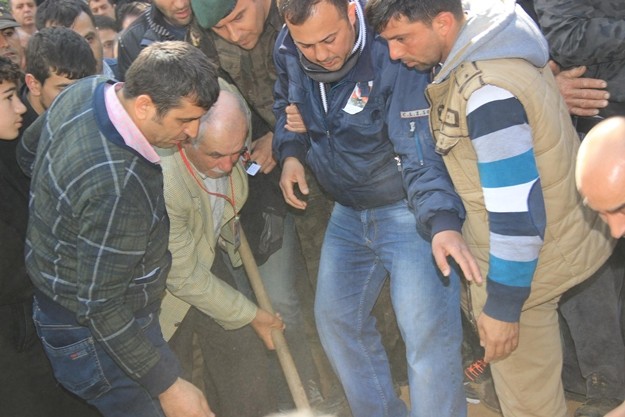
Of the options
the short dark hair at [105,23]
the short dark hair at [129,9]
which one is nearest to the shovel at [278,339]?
the short dark hair at [129,9]

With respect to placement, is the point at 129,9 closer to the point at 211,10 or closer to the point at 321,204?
the point at 211,10

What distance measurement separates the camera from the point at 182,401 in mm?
3359

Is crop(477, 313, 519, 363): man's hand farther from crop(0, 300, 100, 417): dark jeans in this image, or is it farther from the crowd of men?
crop(0, 300, 100, 417): dark jeans

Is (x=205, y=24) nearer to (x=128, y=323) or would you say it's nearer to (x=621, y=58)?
(x=128, y=323)

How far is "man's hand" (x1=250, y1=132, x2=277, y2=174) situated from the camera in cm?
453

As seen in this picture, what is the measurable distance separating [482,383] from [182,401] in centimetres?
221

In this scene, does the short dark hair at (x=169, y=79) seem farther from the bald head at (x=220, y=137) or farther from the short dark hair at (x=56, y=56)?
the short dark hair at (x=56, y=56)

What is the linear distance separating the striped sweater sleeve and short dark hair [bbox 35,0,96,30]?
11.3 feet

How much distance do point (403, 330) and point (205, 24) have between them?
6.10 feet

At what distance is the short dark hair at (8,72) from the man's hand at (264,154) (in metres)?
1.34

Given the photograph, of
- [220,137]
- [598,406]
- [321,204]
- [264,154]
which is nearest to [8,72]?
[220,137]

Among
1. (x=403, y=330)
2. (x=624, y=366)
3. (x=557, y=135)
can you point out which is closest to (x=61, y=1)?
(x=403, y=330)

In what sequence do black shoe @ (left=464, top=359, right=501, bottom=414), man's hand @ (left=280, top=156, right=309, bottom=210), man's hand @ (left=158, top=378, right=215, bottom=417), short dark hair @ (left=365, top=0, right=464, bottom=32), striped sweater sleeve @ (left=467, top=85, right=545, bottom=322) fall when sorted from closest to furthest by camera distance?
striped sweater sleeve @ (left=467, top=85, right=545, bottom=322)
short dark hair @ (left=365, top=0, right=464, bottom=32)
man's hand @ (left=158, top=378, right=215, bottom=417)
man's hand @ (left=280, top=156, right=309, bottom=210)
black shoe @ (left=464, top=359, right=501, bottom=414)

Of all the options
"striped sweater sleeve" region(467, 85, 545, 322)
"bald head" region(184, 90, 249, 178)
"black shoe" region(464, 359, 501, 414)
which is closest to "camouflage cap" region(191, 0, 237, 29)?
"bald head" region(184, 90, 249, 178)
